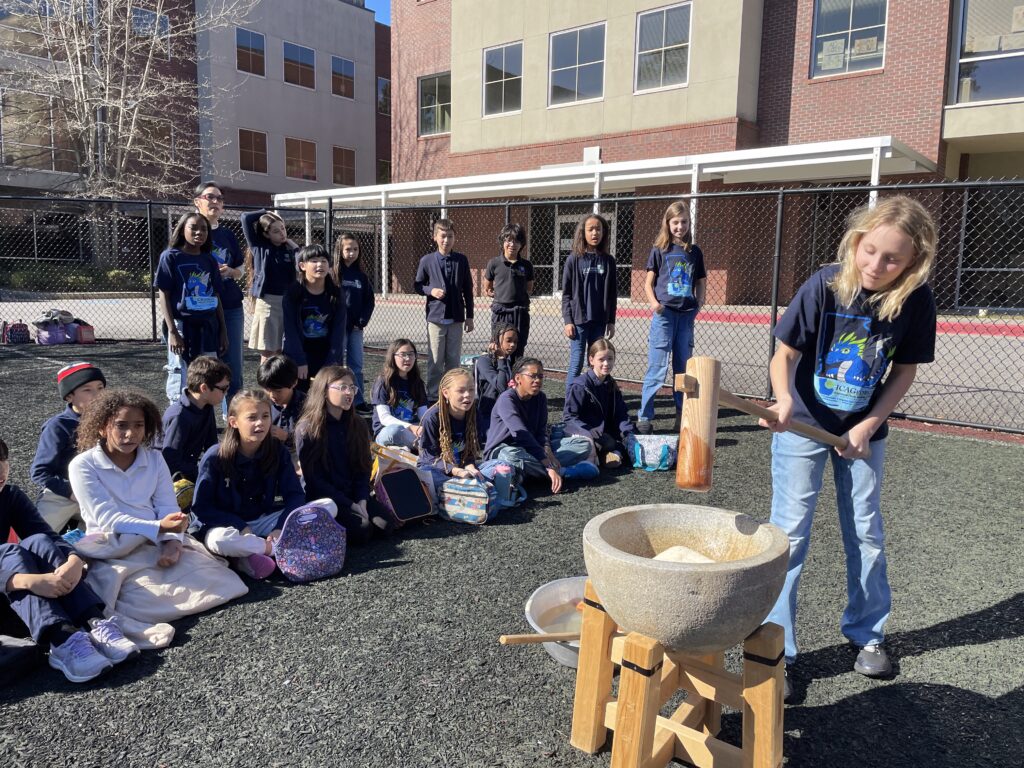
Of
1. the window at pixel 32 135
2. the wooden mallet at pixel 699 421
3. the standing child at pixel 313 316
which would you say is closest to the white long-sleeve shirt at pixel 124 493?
the wooden mallet at pixel 699 421

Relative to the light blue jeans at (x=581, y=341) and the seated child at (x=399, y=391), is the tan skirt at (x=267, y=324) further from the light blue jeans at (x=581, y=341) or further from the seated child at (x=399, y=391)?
the light blue jeans at (x=581, y=341)

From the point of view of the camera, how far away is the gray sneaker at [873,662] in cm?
277

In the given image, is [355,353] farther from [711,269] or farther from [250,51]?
[250,51]

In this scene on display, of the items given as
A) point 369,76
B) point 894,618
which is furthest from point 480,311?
point 369,76

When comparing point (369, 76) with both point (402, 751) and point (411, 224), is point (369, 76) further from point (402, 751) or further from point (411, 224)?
point (402, 751)

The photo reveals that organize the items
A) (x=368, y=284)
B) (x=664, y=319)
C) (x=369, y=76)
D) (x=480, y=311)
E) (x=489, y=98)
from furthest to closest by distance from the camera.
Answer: (x=369, y=76) → (x=489, y=98) → (x=480, y=311) → (x=368, y=284) → (x=664, y=319)

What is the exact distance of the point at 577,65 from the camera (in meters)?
18.7

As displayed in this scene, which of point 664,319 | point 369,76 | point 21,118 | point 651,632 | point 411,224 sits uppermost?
point 369,76

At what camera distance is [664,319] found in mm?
6539

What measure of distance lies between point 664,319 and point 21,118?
2611cm

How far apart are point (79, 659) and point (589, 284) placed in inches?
195

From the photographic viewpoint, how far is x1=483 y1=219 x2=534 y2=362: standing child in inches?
276

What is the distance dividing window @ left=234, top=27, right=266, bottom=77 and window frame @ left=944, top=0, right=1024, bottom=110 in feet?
78.4

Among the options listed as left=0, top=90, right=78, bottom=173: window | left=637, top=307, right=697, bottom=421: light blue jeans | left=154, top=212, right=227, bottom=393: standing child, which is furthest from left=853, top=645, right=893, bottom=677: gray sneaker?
left=0, top=90, right=78, bottom=173: window
